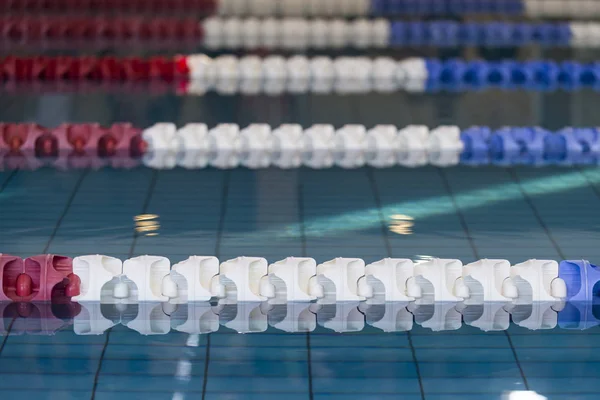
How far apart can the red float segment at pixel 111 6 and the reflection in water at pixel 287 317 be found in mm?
5930

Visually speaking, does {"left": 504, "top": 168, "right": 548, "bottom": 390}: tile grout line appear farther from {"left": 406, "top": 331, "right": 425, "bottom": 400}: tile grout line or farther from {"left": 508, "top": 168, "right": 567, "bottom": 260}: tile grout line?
{"left": 406, "top": 331, "right": 425, "bottom": 400}: tile grout line

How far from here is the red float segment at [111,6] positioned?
9375mm

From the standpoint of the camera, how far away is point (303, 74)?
7398 millimetres

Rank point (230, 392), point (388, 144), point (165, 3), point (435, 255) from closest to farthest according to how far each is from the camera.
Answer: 1. point (230, 392)
2. point (435, 255)
3. point (388, 144)
4. point (165, 3)

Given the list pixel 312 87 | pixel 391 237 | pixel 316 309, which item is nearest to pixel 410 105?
pixel 312 87

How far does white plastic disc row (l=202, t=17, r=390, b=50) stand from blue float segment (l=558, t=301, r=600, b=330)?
15.5ft

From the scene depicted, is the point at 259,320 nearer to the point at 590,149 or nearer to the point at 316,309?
the point at 316,309

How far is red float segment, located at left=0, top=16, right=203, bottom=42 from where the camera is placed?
8508 mm

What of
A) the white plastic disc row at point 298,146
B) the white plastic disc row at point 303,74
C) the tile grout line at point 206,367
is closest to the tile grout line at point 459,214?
the white plastic disc row at point 298,146

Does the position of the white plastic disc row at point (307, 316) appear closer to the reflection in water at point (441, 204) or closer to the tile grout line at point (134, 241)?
the tile grout line at point (134, 241)

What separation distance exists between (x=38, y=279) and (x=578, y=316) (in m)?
1.92

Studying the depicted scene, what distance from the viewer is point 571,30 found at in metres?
8.84

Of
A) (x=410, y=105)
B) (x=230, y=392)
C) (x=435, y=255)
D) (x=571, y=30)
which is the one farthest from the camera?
(x=571, y=30)

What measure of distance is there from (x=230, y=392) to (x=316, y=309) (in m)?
0.66
